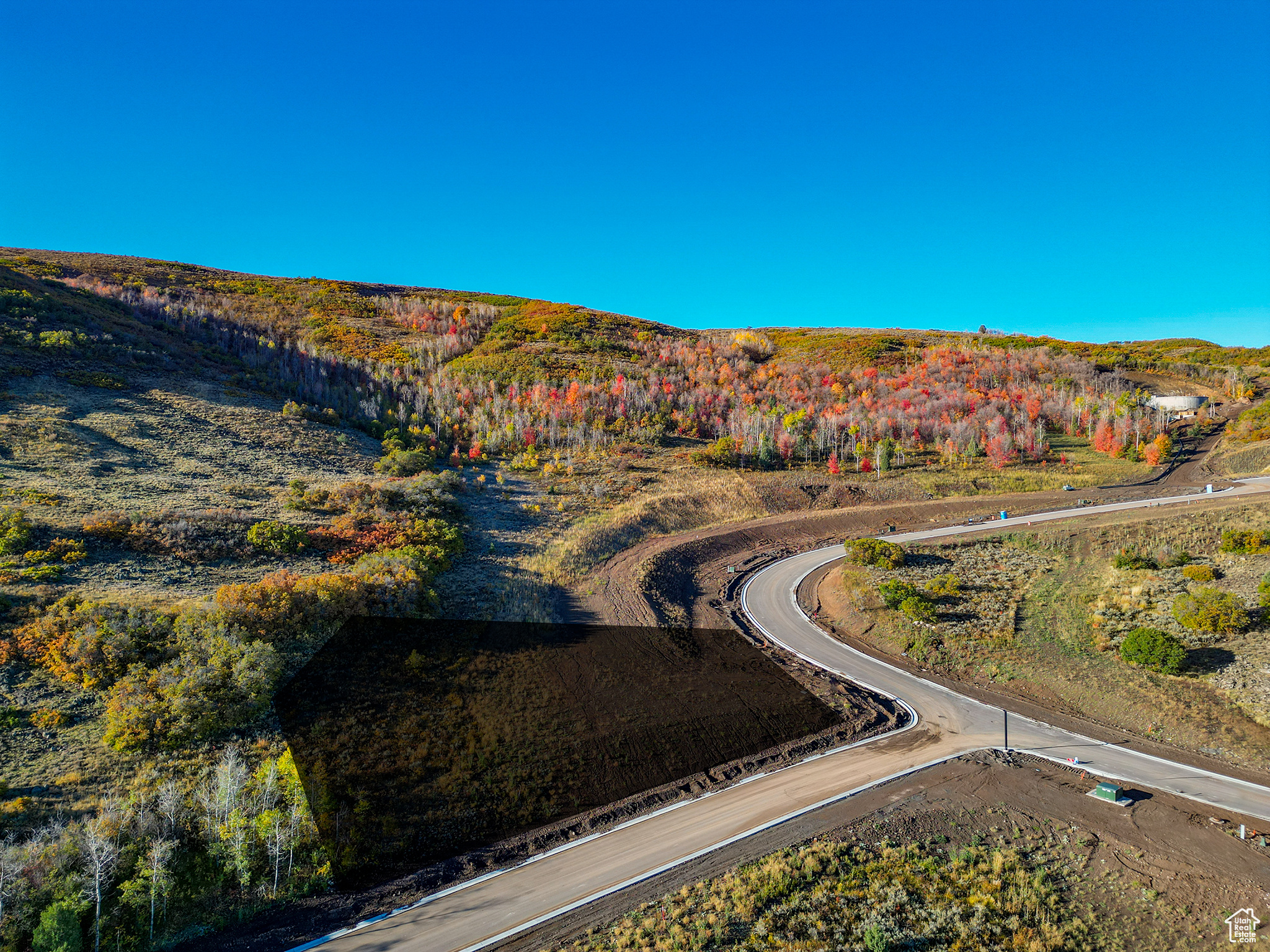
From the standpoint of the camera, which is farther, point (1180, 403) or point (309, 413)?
point (1180, 403)

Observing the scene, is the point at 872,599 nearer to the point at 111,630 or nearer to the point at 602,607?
the point at 602,607

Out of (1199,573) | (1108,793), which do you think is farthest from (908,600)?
(1199,573)

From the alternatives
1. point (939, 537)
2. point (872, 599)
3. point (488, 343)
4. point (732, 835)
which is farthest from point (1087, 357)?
point (732, 835)

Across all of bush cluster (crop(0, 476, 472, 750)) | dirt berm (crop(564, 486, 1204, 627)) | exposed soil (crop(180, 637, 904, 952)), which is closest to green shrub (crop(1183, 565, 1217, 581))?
→ dirt berm (crop(564, 486, 1204, 627))

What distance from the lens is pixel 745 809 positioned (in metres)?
16.8

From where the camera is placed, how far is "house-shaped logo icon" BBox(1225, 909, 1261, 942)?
470 inches

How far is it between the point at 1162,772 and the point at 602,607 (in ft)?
76.9

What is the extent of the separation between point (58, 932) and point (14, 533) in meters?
21.4

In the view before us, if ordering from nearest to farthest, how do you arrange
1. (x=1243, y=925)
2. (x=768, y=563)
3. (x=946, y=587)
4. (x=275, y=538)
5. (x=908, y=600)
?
(x=1243, y=925), (x=908, y=600), (x=275, y=538), (x=946, y=587), (x=768, y=563)

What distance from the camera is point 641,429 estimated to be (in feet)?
224

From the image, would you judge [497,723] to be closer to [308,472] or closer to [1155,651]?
[1155,651]

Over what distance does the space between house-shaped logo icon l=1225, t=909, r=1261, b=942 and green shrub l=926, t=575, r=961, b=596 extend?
1922 cm

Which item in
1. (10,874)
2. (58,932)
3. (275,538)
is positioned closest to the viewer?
(58,932)

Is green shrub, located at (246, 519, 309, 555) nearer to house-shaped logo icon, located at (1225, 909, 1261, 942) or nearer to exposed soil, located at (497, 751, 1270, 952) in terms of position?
exposed soil, located at (497, 751, 1270, 952)
